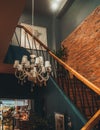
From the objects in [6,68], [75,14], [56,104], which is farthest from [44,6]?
[56,104]

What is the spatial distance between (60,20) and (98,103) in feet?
18.4

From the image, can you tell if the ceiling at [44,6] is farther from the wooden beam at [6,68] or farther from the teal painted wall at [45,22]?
the wooden beam at [6,68]

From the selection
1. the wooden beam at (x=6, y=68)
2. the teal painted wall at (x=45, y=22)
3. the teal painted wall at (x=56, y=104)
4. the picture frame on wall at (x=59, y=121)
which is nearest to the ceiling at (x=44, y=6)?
the teal painted wall at (x=45, y=22)

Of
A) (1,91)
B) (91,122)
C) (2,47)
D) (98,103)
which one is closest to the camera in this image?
(91,122)

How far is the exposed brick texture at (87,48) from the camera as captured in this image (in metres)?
6.58

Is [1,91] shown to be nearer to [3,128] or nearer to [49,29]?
[3,128]

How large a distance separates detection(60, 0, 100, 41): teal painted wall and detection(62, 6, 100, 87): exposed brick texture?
11.1 inches

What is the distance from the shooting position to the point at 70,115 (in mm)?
5129

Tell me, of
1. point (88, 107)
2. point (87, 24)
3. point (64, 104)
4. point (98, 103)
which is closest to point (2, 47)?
point (64, 104)

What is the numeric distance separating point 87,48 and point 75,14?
2.04 meters

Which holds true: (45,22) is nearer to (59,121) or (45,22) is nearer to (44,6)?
(44,6)

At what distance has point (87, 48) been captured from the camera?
710 cm

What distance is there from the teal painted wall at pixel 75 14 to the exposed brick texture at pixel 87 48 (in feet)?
0.92

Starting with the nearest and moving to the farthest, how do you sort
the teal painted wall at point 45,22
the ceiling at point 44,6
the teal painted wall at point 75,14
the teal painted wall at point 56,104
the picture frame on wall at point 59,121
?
the teal painted wall at point 56,104, the picture frame on wall at point 59,121, the teal painted wall at point 75,14, the ceiling at point 44,6, the teal painted wall at point 45,22
